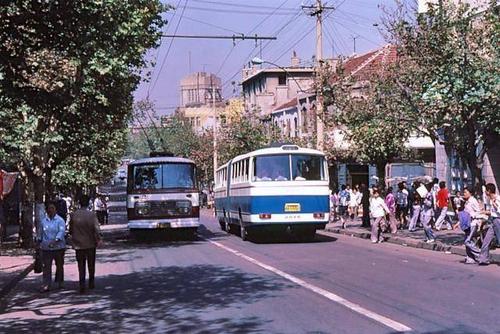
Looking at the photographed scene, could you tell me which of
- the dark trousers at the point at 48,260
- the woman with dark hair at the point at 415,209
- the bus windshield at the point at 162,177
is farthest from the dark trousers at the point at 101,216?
the dark trousers at the point at 48,260

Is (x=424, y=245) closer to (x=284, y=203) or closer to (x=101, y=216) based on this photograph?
(x=284, y=203)

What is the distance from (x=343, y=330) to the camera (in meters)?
8.53

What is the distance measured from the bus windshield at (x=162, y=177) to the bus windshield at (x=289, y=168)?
404cm

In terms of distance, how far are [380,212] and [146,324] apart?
559 inches

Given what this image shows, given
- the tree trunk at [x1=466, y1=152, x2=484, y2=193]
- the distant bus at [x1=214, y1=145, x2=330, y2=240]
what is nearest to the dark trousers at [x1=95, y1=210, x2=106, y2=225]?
the distant bus at [x1=214, y1=145, x2=330, y2=240]

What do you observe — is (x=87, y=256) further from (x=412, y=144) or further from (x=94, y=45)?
(x=412, y=144)

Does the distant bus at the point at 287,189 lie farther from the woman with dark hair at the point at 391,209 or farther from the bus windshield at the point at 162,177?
the bus windshield at the point at 162,177

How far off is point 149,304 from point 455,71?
10092 mm

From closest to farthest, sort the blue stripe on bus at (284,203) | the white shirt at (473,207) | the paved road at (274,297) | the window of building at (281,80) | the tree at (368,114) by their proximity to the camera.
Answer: the paved road at (274,297), the white shirt at (473,207), the tree at (368,114), the blue stripe on bus at (284,203), the window of building at (281,80)

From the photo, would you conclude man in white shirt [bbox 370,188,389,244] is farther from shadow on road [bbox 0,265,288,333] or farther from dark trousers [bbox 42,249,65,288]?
dark trousers [bbox 42,249,65,288]

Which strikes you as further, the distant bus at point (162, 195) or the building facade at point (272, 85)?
the building facade at point (272, 85)

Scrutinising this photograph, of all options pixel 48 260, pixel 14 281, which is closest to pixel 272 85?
pixel 14 281

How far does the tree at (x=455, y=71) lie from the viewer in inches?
659

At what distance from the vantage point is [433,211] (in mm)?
22547
